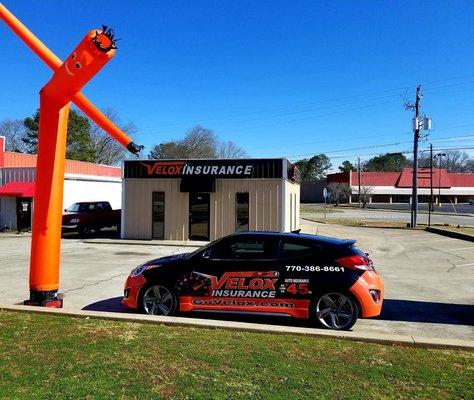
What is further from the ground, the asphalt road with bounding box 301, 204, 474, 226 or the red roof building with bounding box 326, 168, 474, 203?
the red roof building with bounding box 326, 168, 474, 203

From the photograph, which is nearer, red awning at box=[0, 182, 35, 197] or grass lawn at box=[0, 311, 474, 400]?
grass lawn at box=[0, 311, 474, 400]

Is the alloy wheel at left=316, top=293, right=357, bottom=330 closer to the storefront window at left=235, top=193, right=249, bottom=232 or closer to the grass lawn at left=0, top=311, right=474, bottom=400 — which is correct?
the grass lawn at left=0, top=311, right=474, bottom=400

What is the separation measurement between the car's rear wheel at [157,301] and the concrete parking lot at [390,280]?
0.57m

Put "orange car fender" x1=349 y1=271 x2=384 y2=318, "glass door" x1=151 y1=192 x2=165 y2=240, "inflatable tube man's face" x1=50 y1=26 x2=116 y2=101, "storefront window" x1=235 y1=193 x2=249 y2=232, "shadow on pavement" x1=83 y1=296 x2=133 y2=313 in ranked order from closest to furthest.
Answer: "inflatable tube man's face" x1=50 y1=26 x2=116 y2=101 < "orange car fender" x1=349 y1=271 x2=384 y2=318 < "shadow on pavement" x1=83 y1=296 x2=133 y2=313 < "storefront window" x1=235 y1=193 x2=249 y2=232 < "glass door" x1=151 y1=192 x2=165 y2=240

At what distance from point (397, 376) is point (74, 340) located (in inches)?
151

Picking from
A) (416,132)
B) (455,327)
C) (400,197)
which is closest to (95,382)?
(455,327)

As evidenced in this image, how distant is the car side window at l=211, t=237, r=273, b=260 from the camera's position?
7531 millimetres

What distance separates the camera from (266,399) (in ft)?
13.8

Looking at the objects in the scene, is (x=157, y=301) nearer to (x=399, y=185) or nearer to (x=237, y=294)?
(x=237, y=294)

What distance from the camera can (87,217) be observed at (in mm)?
25016

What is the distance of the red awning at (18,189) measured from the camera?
26.2 metres

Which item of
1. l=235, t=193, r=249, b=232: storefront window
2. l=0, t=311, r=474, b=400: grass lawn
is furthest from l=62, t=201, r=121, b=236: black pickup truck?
l=0, t=311, r=474, b=400: grass lawn

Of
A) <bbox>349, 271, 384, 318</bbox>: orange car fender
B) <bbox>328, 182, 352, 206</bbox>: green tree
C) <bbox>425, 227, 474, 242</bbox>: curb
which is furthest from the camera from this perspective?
<bbox>328, 182, 352, 206</bbox>: green tree

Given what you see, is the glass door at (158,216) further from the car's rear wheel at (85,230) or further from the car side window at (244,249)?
the car side window at (244,249)
